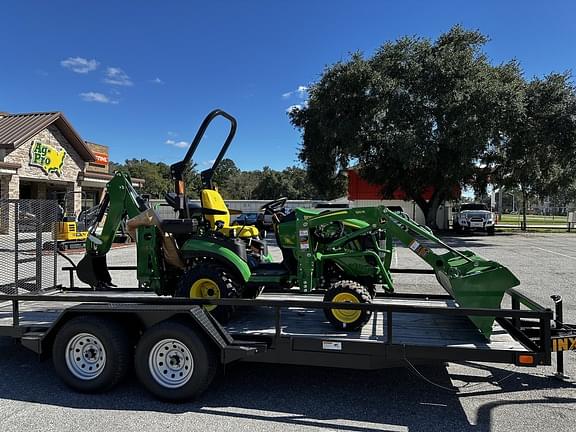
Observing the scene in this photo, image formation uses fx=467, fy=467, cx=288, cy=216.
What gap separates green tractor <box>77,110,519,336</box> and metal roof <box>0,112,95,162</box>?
67.0ft

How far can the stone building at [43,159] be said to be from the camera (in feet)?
74.5

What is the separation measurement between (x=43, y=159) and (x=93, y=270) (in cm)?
2150

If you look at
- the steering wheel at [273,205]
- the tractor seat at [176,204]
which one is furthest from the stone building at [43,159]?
the steering wheel at [273,205]

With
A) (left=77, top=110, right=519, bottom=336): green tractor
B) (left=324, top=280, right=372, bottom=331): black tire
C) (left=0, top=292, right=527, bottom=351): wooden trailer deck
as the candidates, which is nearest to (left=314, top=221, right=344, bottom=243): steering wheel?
(left=77, top=110, right=519, bottom=336): green tractor

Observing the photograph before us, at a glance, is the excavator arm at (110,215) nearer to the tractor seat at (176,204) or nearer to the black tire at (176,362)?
the tractor seat at (176,204)

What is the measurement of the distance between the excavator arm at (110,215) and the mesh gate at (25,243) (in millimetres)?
548

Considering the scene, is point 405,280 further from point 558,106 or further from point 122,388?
point 558,106

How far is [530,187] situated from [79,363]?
31183 mm

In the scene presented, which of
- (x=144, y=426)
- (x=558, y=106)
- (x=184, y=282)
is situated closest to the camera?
(x=144, y=426)

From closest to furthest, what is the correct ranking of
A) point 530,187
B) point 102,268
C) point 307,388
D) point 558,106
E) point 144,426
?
point 144,426 → point 307,388 → point 102,268 → point 558,106 → point 530,187

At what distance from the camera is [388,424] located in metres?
3.69

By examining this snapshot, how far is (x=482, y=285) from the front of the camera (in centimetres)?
434

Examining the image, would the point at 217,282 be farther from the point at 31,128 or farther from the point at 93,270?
the point at 31,128

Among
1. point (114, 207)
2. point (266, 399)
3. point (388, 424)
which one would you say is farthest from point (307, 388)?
point (114, 207)
